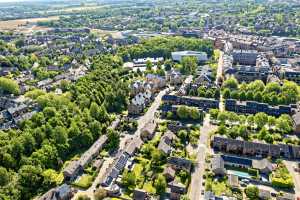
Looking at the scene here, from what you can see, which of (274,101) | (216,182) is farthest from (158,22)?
(216,182)

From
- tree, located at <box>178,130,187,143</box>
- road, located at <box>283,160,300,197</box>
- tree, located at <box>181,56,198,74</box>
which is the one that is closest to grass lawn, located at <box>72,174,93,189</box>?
tree, located at <box>178,130,187,143</box>

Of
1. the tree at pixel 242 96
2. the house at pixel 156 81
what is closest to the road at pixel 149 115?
the house at pixel 156 81

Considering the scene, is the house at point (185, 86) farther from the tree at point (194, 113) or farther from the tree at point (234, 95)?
the tree at point (234, 95)

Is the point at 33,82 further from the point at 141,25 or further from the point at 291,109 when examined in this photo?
the point at 141,25

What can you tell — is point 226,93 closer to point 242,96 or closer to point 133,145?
point 242,96

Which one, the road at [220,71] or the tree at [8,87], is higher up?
the tree at [8,87]

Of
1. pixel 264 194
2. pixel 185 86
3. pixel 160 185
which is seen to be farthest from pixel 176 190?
pixel 185 86
